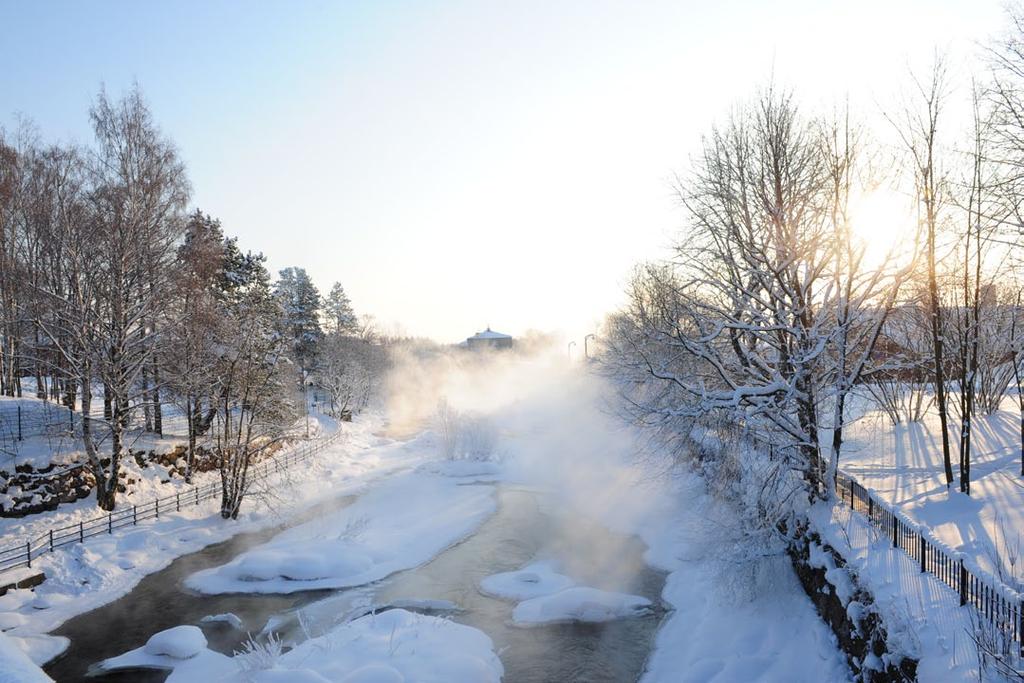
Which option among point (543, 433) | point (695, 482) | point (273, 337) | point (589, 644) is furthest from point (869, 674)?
point (543, 433)

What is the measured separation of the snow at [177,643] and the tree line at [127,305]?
8.48 meters

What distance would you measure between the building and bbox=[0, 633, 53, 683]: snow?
115872 mm

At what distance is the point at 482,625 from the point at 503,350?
10681 cm

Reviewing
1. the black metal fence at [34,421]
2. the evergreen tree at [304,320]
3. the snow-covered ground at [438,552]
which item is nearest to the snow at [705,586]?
the snow-covered ground at [438,552]

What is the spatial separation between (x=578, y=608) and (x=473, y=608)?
2.71m

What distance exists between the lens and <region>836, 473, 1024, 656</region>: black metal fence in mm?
6738

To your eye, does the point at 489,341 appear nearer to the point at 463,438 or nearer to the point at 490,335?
the point at 490,335

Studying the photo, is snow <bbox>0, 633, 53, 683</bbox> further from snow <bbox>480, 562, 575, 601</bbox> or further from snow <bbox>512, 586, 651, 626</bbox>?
snow <bbox>480, 562, 575, 601</bbox>

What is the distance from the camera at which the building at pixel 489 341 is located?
124m

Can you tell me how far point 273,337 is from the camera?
29.3 meters

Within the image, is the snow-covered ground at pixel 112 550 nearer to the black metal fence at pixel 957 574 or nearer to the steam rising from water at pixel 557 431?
the steam rising from water at pixel 557 431

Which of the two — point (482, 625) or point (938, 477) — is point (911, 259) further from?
point (482, 625)

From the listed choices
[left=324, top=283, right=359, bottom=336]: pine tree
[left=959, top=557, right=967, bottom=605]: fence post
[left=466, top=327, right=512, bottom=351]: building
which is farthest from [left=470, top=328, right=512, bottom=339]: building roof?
[left=959, top=557, right=967, bottom=605]: fence post

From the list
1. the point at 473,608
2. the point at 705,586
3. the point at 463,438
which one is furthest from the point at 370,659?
the point at 463,438
